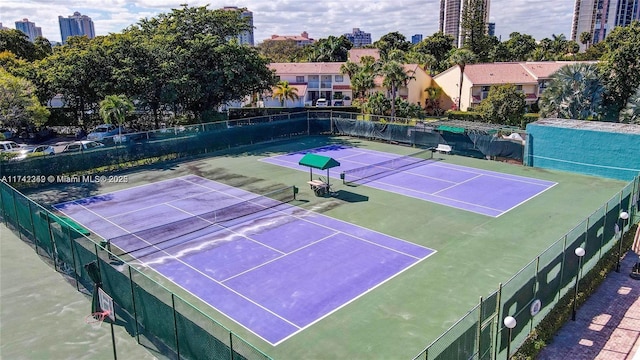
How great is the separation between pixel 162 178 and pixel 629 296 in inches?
993

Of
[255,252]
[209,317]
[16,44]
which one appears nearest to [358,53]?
[16,44]

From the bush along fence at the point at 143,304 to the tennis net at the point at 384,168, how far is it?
1526 cm

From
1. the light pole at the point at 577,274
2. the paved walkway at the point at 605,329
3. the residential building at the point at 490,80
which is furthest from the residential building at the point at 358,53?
the light pole at the point at 577,274

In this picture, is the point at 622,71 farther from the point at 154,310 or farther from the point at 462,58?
the point at 154,310

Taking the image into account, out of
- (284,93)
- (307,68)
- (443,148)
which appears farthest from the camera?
(307,68)

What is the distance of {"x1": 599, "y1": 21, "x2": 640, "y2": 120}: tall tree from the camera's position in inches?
1497

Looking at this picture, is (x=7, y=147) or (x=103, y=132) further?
(x=103, y=132)

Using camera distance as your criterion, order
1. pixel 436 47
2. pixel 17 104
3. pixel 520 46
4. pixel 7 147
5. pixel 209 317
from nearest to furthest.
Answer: pixel 209 317
pixel 7 147
pixel 17 104
pixel 436 47
pixel 520 46

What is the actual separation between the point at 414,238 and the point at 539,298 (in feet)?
24.4

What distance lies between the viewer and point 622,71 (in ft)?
126

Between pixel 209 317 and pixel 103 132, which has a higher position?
pixel 103 132

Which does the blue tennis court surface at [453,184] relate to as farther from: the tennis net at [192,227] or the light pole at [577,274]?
the light pole at [577,274]

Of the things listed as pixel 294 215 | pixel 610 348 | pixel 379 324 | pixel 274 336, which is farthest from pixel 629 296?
A: pixel 294 215

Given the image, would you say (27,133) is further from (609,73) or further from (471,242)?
(609,73)
